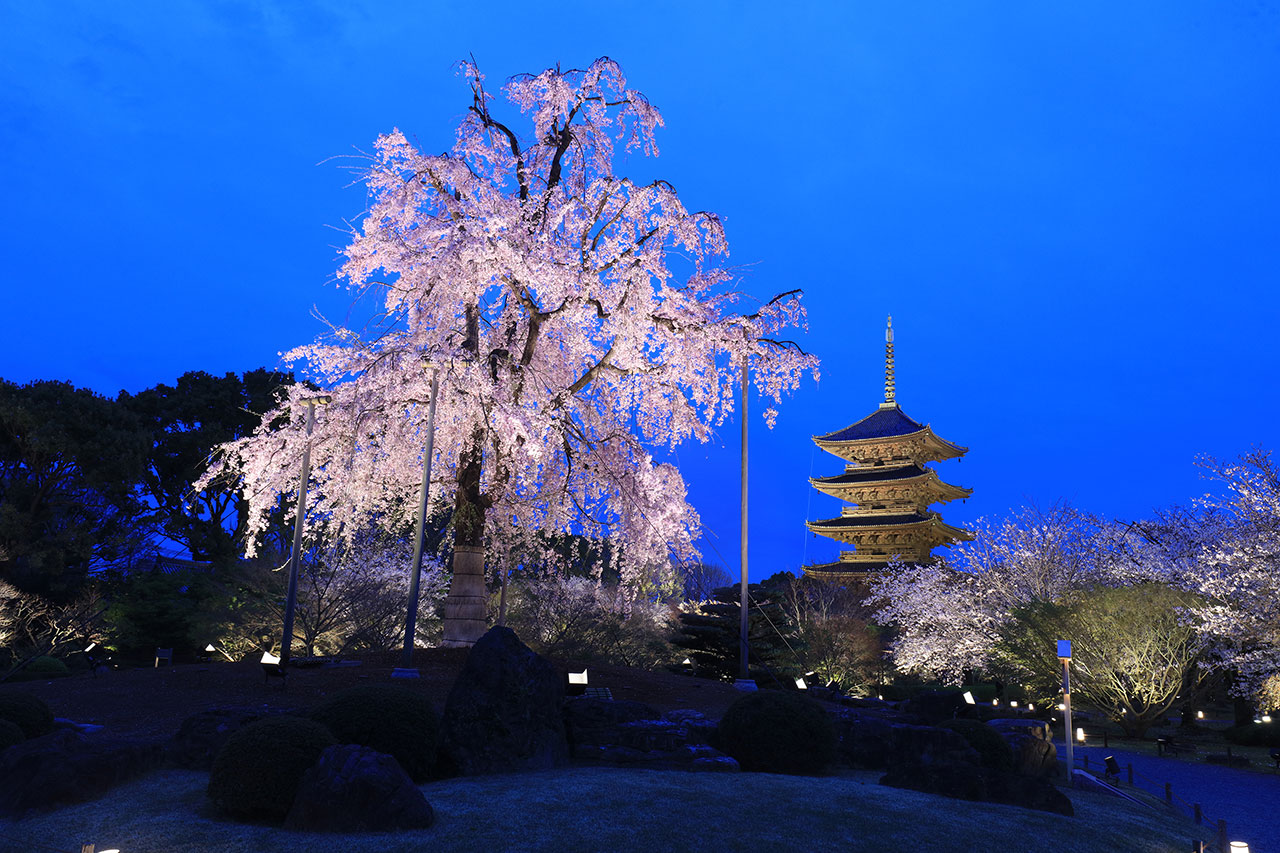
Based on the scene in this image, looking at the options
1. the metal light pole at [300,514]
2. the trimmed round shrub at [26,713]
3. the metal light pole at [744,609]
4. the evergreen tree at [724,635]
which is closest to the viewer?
the trimmed round shrub at [26,713]

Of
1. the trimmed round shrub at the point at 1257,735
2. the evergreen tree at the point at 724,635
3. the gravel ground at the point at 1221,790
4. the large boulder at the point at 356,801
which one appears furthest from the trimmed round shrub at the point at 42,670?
the trimmed round shrub at the point at 1257,735

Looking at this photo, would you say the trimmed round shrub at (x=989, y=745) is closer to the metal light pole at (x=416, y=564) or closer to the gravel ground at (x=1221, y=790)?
the gravel ground at (x=1221, y=790)

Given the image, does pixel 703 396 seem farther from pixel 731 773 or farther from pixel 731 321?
pixel 731 773

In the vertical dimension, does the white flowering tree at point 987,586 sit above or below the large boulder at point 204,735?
above

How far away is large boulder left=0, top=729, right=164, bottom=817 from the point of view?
345 inches

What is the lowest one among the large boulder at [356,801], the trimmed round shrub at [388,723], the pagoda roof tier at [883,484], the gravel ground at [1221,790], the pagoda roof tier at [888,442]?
the gravel ground at [1221,790]

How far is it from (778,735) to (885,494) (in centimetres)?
4697

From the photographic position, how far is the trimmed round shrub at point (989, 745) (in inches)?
483

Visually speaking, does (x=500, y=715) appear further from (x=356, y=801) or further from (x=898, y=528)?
(x=898, y=528)

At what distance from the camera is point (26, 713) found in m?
11.3

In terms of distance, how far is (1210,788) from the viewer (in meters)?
16.4

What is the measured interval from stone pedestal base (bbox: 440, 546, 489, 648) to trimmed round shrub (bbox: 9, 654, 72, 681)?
13.6 m

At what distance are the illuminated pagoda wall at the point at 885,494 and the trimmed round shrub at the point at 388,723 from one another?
44181 mm

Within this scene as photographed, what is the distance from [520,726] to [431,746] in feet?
4.06
